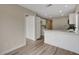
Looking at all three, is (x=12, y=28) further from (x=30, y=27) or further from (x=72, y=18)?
(x=72, y=18)

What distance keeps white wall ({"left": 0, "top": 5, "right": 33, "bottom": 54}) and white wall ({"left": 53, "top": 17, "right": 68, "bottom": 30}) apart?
506mm

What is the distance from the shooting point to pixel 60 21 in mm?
1604

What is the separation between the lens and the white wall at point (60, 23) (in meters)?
1.58

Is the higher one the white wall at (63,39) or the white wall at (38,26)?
the white wall at (38,26)

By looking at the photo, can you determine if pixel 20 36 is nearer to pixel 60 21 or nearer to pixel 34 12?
pixel 34 12

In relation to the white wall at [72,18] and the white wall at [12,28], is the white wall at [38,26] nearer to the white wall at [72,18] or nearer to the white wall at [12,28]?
the white wall at [12,28]

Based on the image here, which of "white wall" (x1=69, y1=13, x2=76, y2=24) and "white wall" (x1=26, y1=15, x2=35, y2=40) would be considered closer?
"white wall" (x1=69, y1=13, x2=76, y2=24)

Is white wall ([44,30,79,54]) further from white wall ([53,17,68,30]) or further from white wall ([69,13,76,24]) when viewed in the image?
white wall ([69,13,76,24])

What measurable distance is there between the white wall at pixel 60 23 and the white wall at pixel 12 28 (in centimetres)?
51

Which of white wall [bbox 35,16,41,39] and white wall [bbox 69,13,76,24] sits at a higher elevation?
white wall [bbox 69,13,76,24]

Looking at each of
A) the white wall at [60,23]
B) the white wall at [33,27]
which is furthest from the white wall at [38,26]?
the white wall at [60,23]

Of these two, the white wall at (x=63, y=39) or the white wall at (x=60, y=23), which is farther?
the white wall at (x=63, y=39)

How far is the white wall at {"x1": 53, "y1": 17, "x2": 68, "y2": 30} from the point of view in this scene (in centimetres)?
158

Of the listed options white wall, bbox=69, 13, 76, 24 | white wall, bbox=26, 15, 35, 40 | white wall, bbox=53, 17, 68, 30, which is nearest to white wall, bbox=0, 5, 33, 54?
white wall, bbox=26, 15, 35, 40
